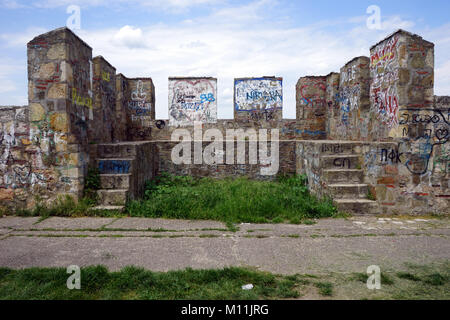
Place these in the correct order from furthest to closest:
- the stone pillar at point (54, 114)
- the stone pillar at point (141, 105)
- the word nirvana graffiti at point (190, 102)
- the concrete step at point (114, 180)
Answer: the stone pillar at point (141, 105)
the word nirvana graffiti at point (190, 102)
the concrete step at point (114, 180)
the stone pillar at point (54, 114)

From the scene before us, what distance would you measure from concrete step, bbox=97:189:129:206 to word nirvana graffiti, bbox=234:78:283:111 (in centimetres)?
541

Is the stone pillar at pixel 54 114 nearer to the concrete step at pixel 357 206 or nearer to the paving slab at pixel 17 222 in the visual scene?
the paving slab at pixel 17 222

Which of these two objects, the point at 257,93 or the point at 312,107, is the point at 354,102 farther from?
the point at 257,93

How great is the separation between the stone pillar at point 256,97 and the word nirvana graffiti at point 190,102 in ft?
2.50

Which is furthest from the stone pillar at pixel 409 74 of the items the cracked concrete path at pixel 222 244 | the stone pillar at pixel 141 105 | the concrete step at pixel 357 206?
the stone pillar at pixel 141 105

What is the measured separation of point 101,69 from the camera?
692 cm

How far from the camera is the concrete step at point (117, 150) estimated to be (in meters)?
6.31

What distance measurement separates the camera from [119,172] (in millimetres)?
6145

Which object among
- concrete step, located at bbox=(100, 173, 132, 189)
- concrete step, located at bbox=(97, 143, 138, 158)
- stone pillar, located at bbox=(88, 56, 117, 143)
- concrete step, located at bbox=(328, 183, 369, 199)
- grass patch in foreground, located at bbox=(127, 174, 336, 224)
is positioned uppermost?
stone pillar, located at bbox=(88, 56, 117, 143)

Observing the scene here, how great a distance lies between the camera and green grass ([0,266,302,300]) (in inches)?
103

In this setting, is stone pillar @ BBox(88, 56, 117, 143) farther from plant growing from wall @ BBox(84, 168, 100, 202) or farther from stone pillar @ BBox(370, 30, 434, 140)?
stone pillar @ BBox(370, 30, 434, 140)
